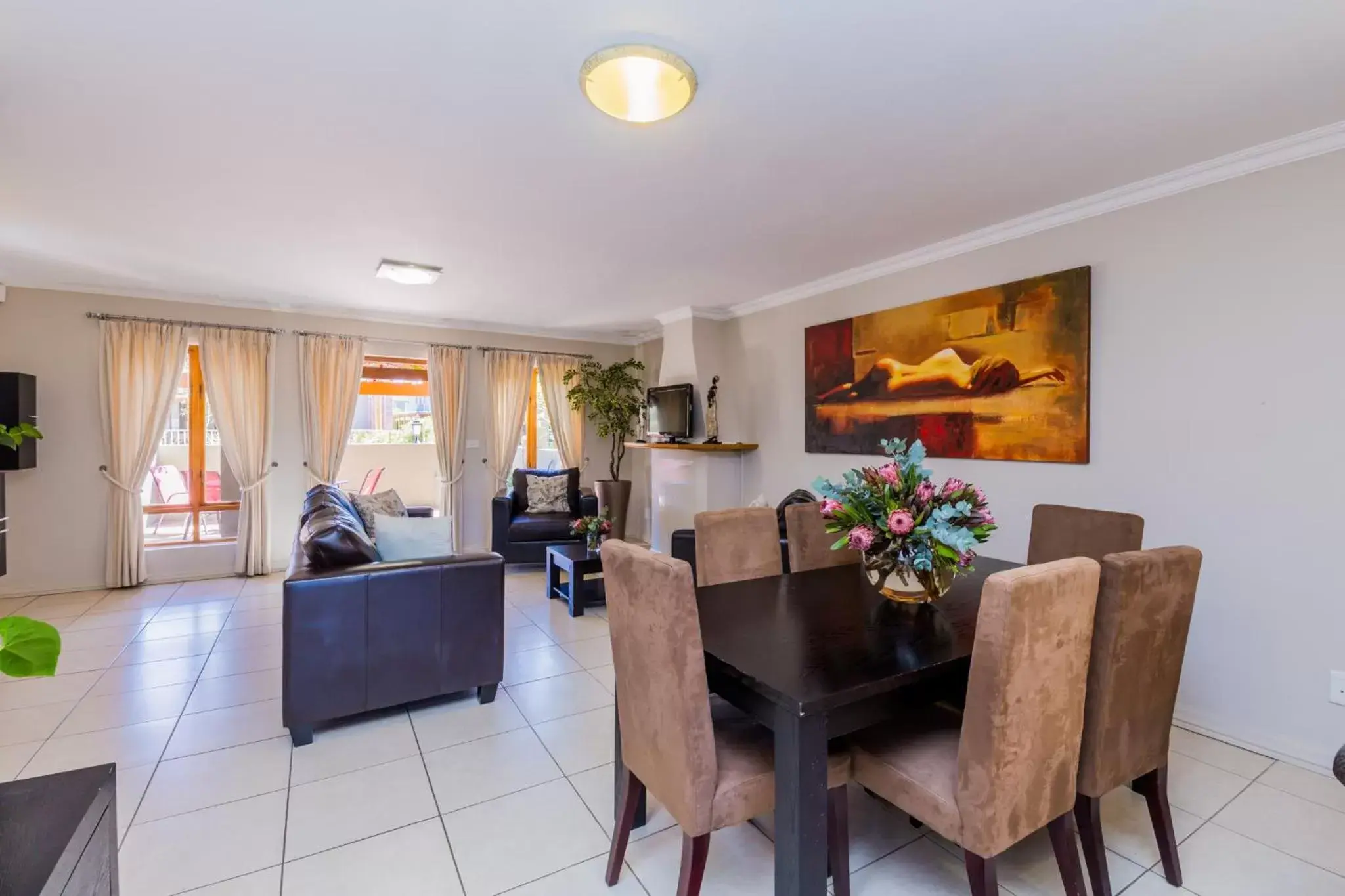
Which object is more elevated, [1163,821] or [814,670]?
[814,670]

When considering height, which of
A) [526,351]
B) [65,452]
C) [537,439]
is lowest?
[65,452]

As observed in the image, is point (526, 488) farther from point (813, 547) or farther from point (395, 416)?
point (813, 547)

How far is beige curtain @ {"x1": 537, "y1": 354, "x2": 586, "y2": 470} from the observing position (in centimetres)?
658

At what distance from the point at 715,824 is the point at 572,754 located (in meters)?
1.16

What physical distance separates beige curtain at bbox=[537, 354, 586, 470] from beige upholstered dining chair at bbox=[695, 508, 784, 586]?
14.5 ft

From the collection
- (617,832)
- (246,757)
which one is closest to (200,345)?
(246,757)

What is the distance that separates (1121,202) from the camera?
2.90m

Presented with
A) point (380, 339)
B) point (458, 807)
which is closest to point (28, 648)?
point (458, 807)

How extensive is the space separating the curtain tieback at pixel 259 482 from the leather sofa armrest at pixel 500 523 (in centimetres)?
195

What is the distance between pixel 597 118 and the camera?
2223mm

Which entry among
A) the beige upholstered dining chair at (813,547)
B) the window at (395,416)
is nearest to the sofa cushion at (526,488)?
the window at (395,416)

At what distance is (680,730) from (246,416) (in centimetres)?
534

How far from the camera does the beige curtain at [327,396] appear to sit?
17.7ft

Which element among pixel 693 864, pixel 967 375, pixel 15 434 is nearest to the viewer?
pixel 693 864
